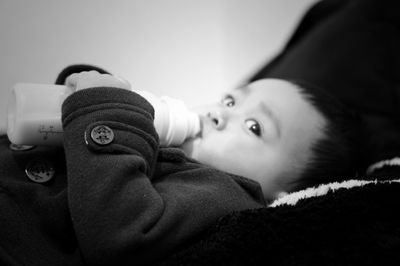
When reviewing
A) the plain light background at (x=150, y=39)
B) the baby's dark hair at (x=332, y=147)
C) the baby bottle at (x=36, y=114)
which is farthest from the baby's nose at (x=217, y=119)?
the plain light background at (x=150, y=39)

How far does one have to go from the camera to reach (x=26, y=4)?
1.08 metres

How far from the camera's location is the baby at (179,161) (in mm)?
539

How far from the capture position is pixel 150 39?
129 centimetres

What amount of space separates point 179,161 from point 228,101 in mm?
258

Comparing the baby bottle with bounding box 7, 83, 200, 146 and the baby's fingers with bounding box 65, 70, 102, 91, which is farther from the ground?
the baby's fingers with bounding box 65, 70, 102, 91

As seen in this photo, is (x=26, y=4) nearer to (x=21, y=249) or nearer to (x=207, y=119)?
(x=207, y=119)

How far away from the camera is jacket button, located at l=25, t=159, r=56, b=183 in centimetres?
62

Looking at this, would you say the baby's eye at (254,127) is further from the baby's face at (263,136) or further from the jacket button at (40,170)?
the jacket button at (40,170)

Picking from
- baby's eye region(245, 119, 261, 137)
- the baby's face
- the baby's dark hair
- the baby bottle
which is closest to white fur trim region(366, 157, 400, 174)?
the baby's dark hair

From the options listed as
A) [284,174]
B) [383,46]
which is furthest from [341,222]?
[383,46]

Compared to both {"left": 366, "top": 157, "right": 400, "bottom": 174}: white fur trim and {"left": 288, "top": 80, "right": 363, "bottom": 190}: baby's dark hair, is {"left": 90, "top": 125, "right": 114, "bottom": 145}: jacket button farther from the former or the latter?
{"left": 366, "top": 157, "right": 400, "bottom": 174}: white fur trim

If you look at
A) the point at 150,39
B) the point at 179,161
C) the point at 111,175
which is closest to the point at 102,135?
the point at 111,175

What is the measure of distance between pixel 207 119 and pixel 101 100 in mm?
296

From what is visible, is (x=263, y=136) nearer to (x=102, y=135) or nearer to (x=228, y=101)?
(x=228, y=101)
